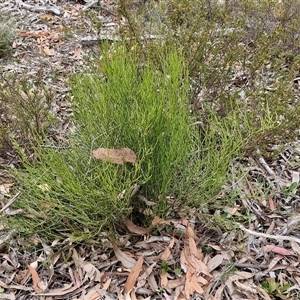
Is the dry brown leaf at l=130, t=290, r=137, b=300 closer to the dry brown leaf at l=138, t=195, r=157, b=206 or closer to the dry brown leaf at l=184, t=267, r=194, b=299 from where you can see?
the dry brown leaf at l=184, t=267, r=194, b=299

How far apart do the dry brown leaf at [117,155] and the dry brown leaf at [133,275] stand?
542 mm

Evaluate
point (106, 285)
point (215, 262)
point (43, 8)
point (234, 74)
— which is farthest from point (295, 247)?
point (43, 8)

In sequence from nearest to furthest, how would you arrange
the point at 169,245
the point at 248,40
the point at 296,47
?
the point at 169,245
the point at 296,47
the point at 248,40

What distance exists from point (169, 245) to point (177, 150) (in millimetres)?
570

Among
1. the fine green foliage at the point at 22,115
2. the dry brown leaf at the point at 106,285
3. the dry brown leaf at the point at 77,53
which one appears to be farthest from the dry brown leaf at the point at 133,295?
the dry brown leaf at the point at 77,53

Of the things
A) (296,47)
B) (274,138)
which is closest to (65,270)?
(274,138)

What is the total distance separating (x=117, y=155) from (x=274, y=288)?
970mm

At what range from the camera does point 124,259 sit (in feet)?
6.74

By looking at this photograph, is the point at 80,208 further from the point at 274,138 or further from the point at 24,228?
the point at 274,138

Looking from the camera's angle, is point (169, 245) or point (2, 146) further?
point (2, 146)

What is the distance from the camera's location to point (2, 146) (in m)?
2.47

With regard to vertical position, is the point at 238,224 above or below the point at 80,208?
below

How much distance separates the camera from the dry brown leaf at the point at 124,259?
204 cm

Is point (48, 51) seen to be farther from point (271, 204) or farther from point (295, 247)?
point (295, 247)
